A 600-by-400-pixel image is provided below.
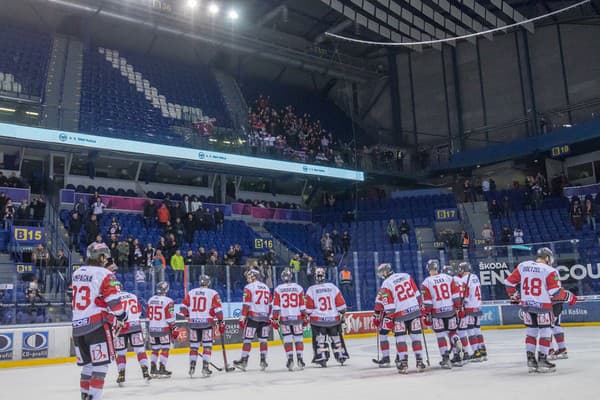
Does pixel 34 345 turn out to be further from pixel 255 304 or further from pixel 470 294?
pixel 470 294

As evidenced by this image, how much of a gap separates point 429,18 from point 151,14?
1320cm

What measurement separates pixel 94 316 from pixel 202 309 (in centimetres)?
471

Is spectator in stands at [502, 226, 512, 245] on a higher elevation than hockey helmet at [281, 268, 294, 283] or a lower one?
higher

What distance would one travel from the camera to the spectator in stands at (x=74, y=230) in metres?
21.5

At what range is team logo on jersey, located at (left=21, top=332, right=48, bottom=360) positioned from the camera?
16.0 m

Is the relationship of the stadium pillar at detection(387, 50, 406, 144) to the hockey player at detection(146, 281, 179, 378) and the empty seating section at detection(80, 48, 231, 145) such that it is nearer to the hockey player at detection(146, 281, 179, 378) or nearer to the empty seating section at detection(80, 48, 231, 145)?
the empty seating section at detection(80, 48, 231, 145)

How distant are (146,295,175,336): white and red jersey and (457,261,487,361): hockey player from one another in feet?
18.7

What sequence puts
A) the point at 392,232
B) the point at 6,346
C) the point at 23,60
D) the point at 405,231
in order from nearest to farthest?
the point at 6,346, the point at 23,60, the point at 405,231, the point at 392,232

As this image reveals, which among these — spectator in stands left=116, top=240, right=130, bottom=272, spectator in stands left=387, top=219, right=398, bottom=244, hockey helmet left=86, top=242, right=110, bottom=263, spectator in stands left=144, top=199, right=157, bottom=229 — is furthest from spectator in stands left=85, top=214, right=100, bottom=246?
spectator in stands left=387, top=219, right=398, bottom=244

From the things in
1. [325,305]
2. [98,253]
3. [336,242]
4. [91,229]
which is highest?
[91,229]

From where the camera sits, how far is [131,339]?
11.7 m

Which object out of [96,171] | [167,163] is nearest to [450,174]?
[167,163]

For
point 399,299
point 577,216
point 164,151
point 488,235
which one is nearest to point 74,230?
point 164,151

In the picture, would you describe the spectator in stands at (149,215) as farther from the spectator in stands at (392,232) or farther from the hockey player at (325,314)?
the hockey player at (325,314)
